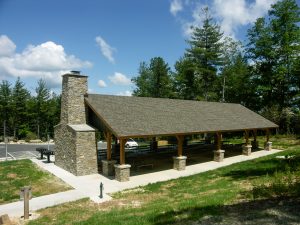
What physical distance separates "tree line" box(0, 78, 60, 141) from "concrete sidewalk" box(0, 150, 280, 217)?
99.3 ft

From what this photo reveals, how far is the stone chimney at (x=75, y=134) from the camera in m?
18.3

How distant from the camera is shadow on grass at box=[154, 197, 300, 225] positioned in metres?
7.67

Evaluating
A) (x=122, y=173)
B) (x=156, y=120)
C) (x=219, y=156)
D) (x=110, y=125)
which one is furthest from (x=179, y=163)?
(x=110, y=125)

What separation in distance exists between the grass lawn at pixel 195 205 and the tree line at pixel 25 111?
3969cm

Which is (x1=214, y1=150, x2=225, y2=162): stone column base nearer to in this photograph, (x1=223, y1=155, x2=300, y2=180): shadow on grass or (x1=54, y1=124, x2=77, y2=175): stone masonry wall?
(x1=223, y1=155, x2=300, y2=180): shadow on grass

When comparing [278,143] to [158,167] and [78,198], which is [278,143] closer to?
[158,167]

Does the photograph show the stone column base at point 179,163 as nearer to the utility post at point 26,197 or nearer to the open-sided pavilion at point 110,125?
the open-sided pavilion at point 110,125

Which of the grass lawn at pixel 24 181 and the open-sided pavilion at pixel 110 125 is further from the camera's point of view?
the open-sided pavilion at pixel 110 125

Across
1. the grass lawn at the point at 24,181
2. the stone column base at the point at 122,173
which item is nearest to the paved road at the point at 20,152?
the grass lawn at the point at 24,181

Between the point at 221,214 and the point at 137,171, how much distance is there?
434 inches

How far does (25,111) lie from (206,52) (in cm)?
3245

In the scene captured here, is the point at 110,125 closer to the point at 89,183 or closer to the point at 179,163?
the point at 89,183

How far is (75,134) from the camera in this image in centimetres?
1833

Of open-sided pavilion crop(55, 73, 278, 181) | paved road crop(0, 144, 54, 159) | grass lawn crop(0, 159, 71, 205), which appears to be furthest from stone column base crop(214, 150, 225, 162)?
paved road crop(0, 144, 54, 159)
